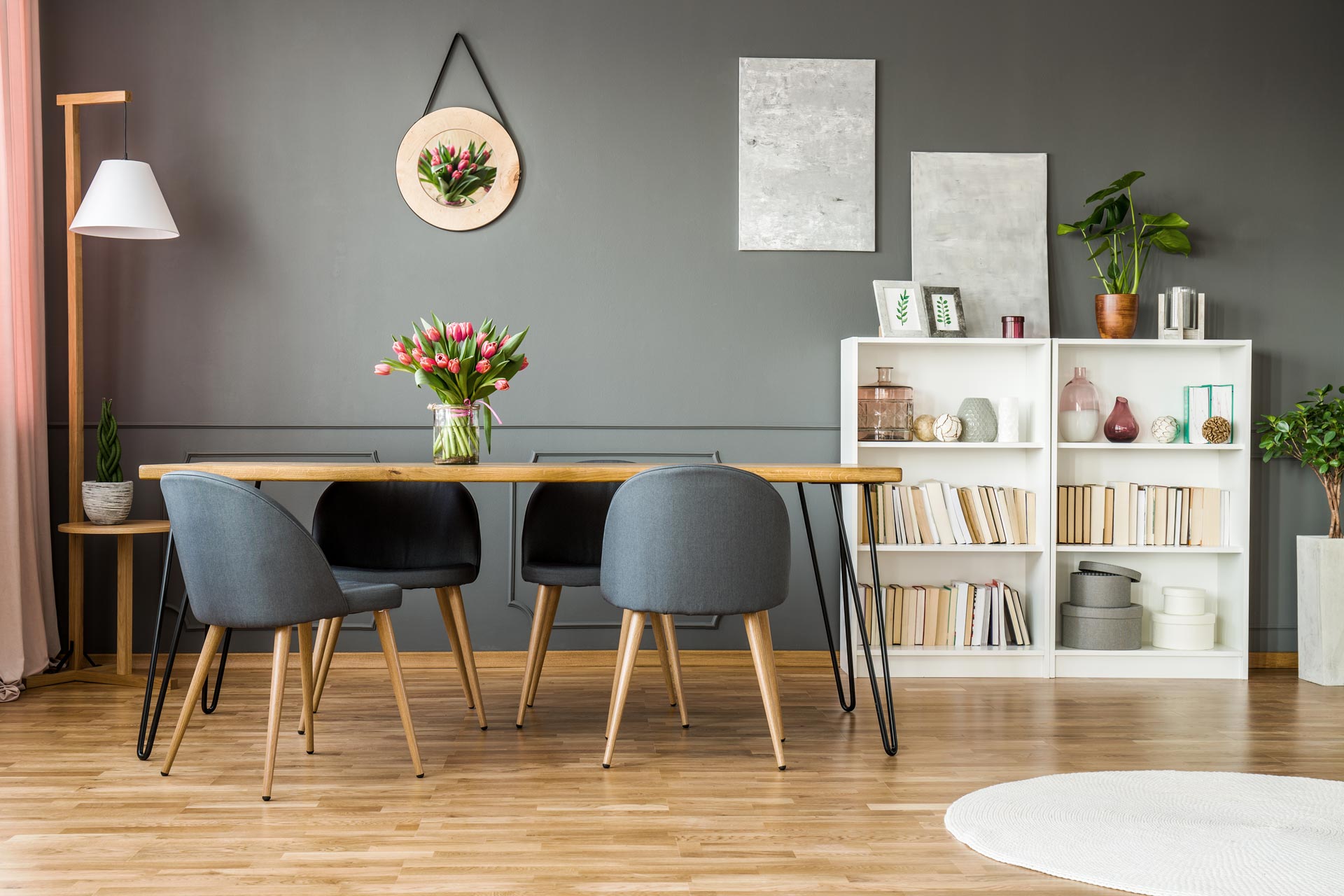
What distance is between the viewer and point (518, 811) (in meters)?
2.36

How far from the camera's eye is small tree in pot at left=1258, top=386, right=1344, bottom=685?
150 inches

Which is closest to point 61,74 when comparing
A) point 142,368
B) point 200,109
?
point 200,109

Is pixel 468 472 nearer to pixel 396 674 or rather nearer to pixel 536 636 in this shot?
pixel 396 674

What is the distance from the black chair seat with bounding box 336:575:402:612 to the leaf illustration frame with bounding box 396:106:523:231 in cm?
185

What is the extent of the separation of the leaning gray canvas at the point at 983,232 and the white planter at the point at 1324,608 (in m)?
1.30

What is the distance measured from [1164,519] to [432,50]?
3.38 meters

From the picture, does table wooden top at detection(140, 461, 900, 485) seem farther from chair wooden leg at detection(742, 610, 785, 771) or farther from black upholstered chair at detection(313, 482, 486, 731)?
black upholstered chair at detection(313, 482, 486, 731)

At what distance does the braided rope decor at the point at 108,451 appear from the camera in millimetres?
3641

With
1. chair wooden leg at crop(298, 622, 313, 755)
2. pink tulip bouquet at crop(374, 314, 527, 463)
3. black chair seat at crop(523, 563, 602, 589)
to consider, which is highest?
pink tulip bouquet at crop(374, 314, 527, 463)

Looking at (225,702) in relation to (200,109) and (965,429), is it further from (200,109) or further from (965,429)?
(965,429)

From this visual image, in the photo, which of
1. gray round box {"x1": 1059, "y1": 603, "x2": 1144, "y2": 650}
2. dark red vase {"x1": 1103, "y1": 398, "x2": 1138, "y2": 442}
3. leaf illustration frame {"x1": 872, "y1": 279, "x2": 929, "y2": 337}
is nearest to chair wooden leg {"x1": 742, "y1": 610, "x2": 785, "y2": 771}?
leaf illustration frame {"x1": 872, "y1": 279, "x2": 929, "y2": 337}

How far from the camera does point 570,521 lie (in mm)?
3512

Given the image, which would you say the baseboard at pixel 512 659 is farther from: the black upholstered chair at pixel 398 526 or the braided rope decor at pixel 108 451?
the braided rope decor at pixel 108 451

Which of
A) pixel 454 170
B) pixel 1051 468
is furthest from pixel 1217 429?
pixel 454 170
